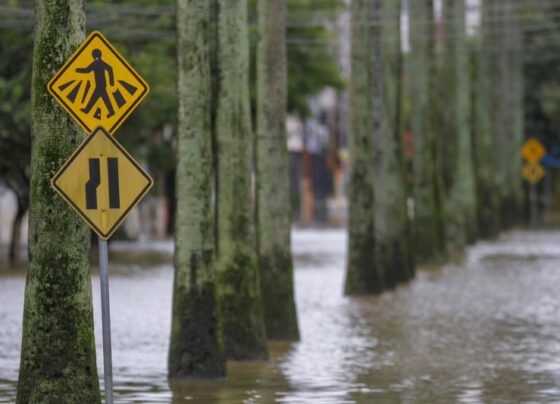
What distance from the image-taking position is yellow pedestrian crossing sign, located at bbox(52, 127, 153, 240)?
13.8 meters

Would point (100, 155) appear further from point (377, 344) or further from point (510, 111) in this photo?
point (510, 111)

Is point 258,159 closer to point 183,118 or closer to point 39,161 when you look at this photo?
point 183,118

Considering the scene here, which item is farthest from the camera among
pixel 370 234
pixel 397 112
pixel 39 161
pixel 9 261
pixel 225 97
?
pixel 9 261

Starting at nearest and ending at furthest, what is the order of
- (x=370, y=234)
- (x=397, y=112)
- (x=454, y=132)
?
(x=370, y=234)
(x=397, y=112)
(x=454, y=132)

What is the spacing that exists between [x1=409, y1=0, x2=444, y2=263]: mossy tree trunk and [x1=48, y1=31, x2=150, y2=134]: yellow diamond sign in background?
28261mm

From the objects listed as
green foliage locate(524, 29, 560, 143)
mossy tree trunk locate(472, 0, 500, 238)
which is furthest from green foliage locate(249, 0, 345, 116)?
green foliage locate(524, 29, 560, 143)

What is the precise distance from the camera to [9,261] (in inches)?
1784

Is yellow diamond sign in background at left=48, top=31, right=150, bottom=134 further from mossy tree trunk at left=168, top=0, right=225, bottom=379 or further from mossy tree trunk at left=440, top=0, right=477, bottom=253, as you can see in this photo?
mossy tree trunk at left=440, top=0, right=477, bottom=253

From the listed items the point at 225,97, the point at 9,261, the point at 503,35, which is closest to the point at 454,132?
the point at 9,261

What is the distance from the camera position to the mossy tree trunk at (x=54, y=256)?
1478 cm

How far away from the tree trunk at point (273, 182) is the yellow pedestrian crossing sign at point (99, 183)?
385 inches

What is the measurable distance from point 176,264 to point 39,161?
4.84 metres

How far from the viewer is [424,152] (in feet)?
141

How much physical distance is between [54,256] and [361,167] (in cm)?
1798
